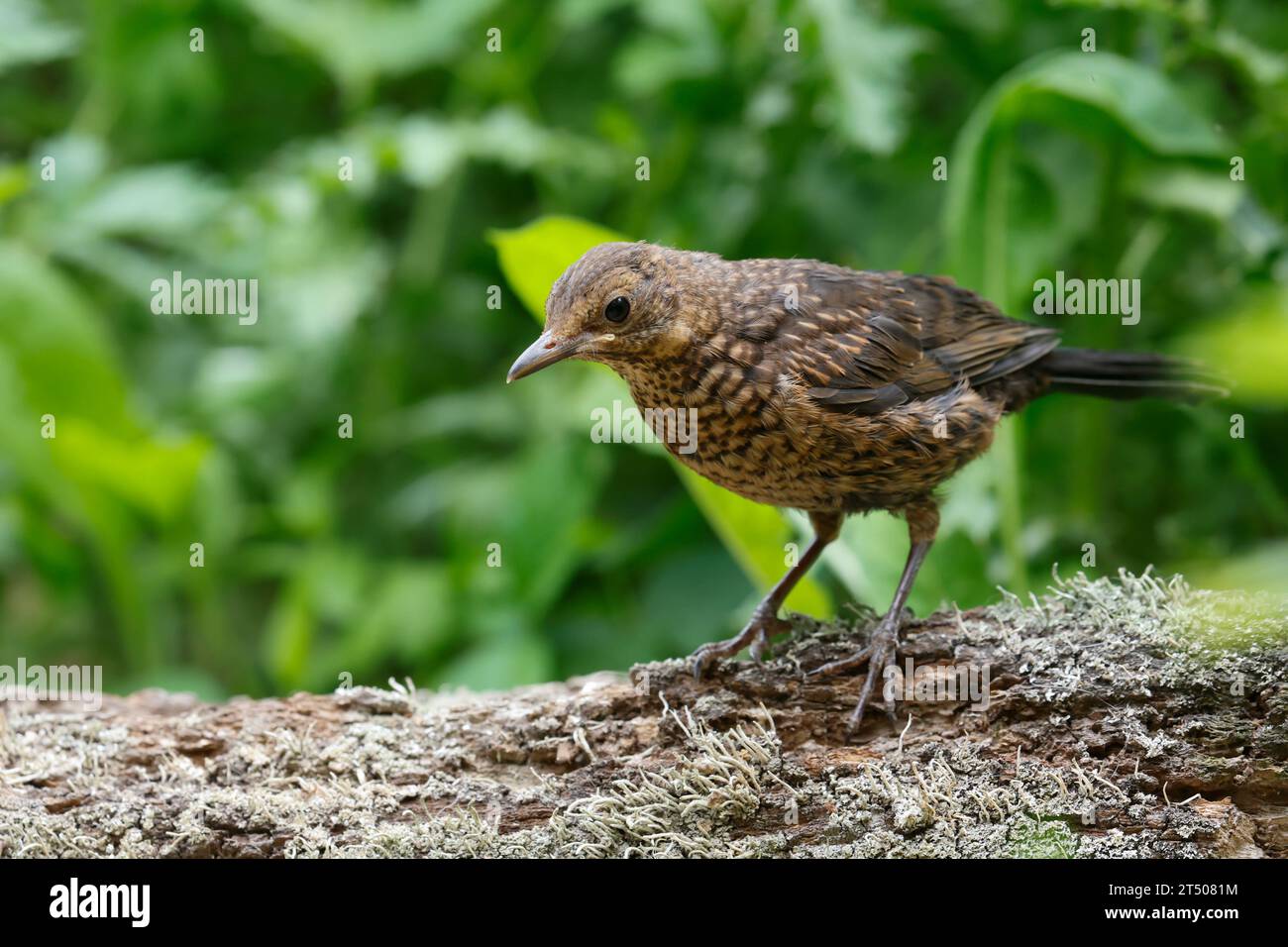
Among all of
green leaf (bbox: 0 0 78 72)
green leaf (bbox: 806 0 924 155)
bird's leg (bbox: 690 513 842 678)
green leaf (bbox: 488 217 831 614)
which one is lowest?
bird's leg (bbox: 690 513 842 678)

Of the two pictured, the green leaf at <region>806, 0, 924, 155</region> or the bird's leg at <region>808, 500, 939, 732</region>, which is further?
the green leaf at <region>806, 0, 924, 155</region>

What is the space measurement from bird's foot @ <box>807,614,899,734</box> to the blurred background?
48 centimetres

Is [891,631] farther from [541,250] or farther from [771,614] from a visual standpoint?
[541,250]

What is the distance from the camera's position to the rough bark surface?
276cm

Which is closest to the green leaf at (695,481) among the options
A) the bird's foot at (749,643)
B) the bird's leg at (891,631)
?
the bird's foot at (749,643)

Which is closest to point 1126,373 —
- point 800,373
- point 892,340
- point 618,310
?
point 892,340

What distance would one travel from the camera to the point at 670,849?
9.21 feet

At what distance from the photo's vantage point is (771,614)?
346 cm

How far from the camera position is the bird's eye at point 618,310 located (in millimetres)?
2979

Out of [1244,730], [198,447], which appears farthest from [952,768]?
[198,447]

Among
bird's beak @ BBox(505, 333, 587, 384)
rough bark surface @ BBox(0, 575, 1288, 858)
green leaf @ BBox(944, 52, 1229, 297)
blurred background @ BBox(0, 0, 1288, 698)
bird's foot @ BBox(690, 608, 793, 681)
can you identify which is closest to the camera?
rough bark surface @ BBox(0, 575, 1288, 858)

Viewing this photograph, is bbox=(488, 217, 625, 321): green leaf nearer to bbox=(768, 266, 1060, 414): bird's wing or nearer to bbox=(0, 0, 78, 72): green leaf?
bbox=(768, 266, 1060, 414): bird's wing

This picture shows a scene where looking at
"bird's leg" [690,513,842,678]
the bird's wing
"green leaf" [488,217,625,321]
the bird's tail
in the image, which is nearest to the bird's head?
the bird's wing
